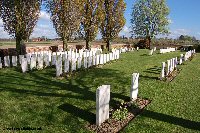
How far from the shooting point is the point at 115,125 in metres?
7.82

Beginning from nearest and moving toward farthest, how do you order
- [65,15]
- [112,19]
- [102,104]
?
[102,104] < [65,15] < [112,19]

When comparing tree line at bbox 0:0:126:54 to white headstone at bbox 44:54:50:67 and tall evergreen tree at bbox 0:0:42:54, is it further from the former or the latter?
white headstone at bbox 44:54:50:67

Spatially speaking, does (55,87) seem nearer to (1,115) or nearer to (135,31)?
(1,115)

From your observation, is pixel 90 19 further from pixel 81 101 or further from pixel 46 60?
pixel 81 101

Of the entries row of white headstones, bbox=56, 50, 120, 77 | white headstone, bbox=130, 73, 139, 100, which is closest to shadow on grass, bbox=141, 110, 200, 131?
white headstone, bbox=130, 73, 139, 100

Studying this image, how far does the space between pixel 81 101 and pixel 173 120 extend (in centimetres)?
353

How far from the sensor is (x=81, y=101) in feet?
32.5

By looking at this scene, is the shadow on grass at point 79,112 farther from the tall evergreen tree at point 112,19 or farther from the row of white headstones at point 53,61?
the tall evergreen tree at point 112,19

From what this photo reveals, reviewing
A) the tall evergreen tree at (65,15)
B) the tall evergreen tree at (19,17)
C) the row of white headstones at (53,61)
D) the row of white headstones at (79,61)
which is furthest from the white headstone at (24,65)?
the tall evergreen tree at (65,15)

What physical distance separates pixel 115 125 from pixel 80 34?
2715 centimetres

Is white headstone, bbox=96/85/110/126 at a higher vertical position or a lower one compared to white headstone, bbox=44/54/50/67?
lower

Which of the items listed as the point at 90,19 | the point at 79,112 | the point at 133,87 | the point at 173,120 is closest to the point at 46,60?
the point at 133,87

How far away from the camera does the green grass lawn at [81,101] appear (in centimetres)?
780

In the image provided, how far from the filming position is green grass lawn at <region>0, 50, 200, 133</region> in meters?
7.80
